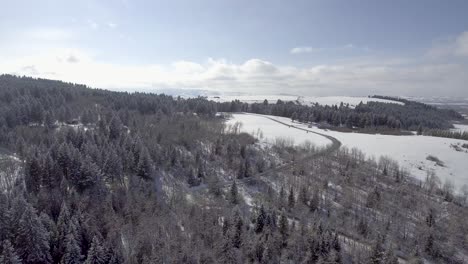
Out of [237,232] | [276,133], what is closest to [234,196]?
[237,232]

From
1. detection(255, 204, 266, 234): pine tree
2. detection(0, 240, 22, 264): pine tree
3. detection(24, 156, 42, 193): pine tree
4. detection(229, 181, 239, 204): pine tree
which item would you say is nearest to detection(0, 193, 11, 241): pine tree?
detection(0, 240, 22, 264): pine tree

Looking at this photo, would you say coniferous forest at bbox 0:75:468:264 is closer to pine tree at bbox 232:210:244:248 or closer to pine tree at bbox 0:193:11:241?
pine tree at bbox 0:193:11:241

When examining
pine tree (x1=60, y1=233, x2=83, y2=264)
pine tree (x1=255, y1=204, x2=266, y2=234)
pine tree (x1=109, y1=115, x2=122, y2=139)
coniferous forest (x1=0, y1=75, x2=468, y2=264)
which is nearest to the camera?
pine tree (x1=60, y1=233, x2=83, y2=264)

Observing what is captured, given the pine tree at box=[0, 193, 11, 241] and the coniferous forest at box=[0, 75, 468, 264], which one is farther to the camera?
the coniferous forest at box=[0, 75, 468, 264]

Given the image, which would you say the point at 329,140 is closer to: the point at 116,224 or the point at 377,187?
the point at 377,187

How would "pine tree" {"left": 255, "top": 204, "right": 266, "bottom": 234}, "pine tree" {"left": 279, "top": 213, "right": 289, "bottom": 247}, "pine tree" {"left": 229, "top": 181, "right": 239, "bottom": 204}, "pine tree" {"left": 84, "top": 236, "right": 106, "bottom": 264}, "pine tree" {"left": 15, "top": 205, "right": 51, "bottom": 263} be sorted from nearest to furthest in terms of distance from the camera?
"pine tree" {"left": 84, "top": 236, "right": 106, "bottom": 264} → "pine tree" {"left": 15, "top": 205, "right": 51, "bottom": 263} → "pine tree" {"left": 279, "top": 213, "right": 289, "bottom": 247} → "pine tree" {"left": 255, "top": 204, "right": 266, "bottom": 234} → "pine tree" {"left": 229, "top": 181, "right": 239, "bottom": 204}

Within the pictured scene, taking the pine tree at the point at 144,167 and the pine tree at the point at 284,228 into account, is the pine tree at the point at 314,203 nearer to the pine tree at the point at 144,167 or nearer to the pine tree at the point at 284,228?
the pine tree at the point at 284,228
